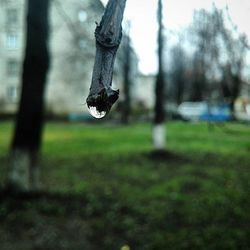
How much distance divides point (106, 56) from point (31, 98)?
7.34 meters

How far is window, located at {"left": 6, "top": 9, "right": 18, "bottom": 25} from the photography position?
746cm

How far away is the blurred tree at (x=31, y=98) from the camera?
8.05 m

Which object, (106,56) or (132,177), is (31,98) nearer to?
(132,177)

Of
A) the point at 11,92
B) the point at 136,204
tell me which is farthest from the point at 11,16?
the point at 11,92

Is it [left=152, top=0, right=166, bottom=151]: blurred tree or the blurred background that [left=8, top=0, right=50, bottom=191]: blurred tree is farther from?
[left=152, top=0, right=166, bottom=151]: blurred tree

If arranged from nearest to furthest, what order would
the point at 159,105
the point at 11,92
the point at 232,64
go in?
the point at 232,64 → the point at 159,105 → the point at 11,92

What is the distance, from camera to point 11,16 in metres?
8.25

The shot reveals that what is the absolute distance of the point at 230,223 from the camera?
7648 mm

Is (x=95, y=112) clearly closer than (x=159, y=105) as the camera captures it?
Yes

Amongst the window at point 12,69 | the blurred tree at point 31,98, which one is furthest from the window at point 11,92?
the blurred tree at point 31,98

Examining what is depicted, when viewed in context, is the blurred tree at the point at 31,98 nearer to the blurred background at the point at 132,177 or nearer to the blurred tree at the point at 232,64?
the blurred background at the point at 132,177

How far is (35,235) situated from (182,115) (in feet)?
107

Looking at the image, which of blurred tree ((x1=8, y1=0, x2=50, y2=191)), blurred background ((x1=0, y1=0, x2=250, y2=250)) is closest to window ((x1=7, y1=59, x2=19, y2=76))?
blurred background ((x1=0, y1=0, x2=250, y2=250))

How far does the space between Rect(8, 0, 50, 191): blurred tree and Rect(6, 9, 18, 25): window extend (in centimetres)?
32
